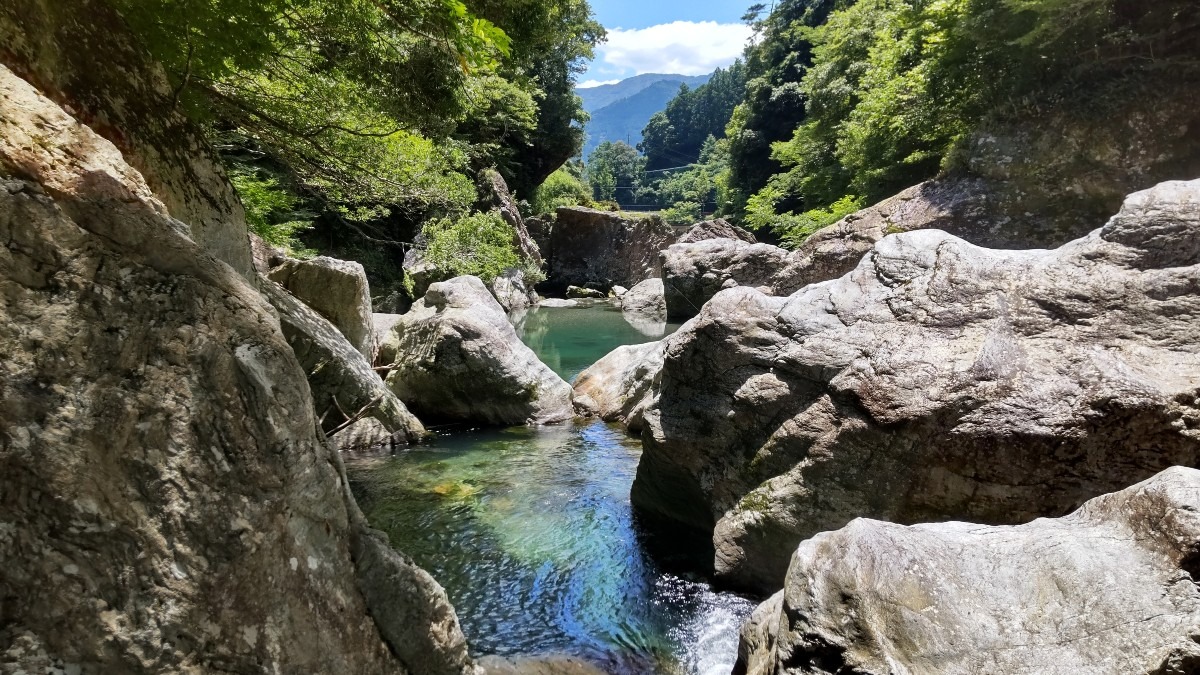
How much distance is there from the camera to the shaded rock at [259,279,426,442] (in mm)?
7176

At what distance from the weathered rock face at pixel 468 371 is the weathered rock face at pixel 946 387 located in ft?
18.2

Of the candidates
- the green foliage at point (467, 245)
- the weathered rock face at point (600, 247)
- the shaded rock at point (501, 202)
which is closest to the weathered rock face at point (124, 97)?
the green foliage at point (467, 245)

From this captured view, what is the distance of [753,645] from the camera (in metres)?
4.05

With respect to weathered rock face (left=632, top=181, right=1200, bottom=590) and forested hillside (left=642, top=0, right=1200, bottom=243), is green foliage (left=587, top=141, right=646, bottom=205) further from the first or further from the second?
weathered rock face (left=632, top=181, right=1200, bottom=590)

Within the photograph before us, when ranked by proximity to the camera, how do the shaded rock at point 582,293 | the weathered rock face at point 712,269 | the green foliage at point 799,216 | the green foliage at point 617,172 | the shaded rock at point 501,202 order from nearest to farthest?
the weathered rock face at point 712,269, the green foliage at point 799,216, the shaded rock at point 501,202, the shaded rock at point 582,293, the green foliage at point 617,172

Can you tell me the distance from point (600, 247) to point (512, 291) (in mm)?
12408

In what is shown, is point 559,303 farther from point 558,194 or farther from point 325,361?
point 325,361

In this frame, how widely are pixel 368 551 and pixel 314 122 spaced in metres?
6.17

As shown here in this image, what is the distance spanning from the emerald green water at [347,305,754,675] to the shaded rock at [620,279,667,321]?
18.9m

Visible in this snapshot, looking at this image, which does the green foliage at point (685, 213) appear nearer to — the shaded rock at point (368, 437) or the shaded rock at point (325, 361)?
the shaded rock at point (368, 437)

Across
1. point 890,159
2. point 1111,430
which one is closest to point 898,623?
point 1111,430

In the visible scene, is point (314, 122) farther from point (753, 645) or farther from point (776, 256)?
point (776, 256)

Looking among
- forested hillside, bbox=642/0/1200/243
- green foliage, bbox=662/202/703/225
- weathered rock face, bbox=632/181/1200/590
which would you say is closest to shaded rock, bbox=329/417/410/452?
weathered rock face, bbox=632/181/1200/590

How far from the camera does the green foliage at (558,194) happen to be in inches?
1723
